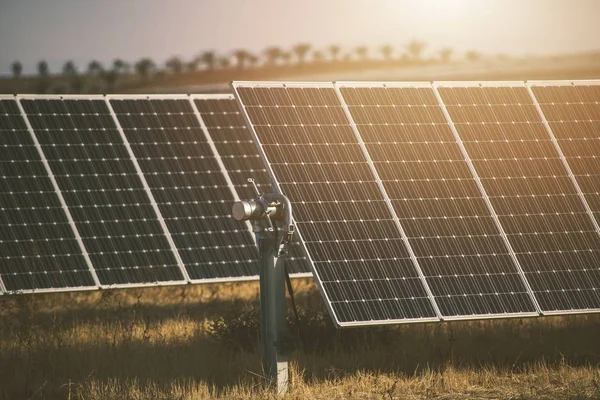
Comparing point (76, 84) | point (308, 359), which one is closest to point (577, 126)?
point (308, 359)

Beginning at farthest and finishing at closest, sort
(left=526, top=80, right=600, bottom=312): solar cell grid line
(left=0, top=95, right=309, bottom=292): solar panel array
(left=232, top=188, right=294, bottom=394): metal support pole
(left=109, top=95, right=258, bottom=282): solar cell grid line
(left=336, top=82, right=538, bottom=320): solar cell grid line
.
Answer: (left=109, top=95, right=258, bottom=282): solar cell grid line, (left=0, top=95, right=309, bottom=292): solar panel array, (left=526, top=80, right=600, bottom=312): solar cell grid line, (left=336, top=82, right=538, bottom=320): solar cell grid line, (left=232, top=188, right=294, bottom=394): metal support pole

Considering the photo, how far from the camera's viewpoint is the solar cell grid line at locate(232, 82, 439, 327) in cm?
1452

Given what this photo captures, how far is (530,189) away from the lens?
650 inches

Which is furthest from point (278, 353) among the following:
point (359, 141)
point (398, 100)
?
point (398, 100)

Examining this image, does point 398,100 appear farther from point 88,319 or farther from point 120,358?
point 88,319

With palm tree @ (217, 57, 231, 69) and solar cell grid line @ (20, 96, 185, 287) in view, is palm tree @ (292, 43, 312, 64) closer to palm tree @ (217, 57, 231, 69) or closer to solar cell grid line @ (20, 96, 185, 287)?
palm tree @ (217, 57, 231, 69)

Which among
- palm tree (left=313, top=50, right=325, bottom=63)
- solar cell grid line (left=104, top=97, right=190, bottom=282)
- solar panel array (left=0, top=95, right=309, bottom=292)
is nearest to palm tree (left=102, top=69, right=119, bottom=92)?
palm tree (left=313, top=50, right=325, bottom=63)

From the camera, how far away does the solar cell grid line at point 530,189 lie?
15.6 metres

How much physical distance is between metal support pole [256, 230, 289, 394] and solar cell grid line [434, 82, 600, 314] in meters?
3.54

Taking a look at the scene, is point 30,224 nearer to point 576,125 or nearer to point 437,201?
point 437,201

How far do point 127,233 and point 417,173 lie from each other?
839cm

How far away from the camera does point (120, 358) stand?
1728 centimetres

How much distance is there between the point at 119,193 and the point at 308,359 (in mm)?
7423

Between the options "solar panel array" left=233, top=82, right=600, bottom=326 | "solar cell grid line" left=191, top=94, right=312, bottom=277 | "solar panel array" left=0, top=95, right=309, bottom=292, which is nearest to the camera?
"solar panel array" left=233, top=82, right=600, bottom=326
